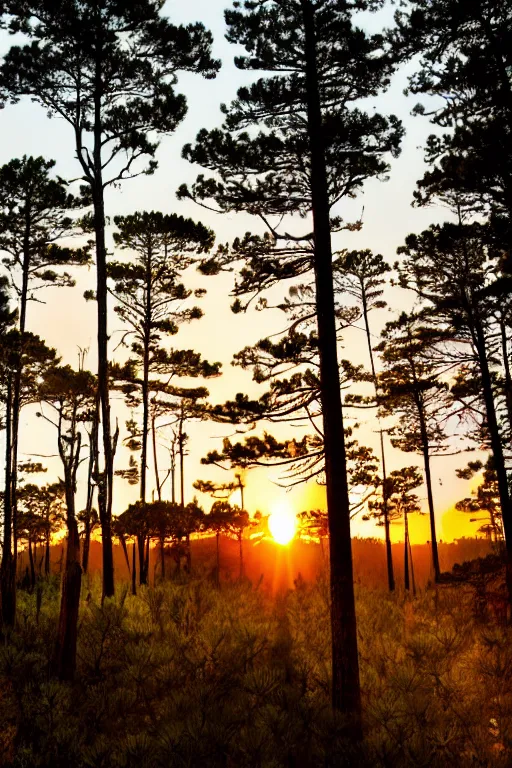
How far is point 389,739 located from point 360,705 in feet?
4.13

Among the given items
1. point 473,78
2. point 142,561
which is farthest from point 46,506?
point 473,78

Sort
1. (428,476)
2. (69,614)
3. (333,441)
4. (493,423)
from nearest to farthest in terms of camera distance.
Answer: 1. (333,441)
2. (69,614)
3. (493,423)
4. (428,476)

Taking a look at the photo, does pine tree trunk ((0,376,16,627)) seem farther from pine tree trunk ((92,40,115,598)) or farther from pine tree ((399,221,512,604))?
pine tree ((399,221,512,604))

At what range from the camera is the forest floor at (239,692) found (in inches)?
243

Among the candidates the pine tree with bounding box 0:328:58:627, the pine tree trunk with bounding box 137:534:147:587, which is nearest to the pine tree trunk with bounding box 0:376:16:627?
the pine tree with bounding box 0:328:58:627

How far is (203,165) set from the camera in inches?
366

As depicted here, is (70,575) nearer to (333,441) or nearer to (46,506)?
(333,441)

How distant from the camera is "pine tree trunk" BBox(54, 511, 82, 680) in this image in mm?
8641

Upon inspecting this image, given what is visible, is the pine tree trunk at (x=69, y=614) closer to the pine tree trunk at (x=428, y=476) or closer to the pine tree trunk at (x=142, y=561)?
the pine tree trunk at (x=142, y=561)

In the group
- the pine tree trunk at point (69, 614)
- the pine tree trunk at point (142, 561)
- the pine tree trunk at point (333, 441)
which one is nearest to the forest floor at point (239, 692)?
the pine tree trunk at point (69, 614)

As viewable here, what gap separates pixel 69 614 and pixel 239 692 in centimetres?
318

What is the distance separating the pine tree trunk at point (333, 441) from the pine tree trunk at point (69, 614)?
14.0 ft

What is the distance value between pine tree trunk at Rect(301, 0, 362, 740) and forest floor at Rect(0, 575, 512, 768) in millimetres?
467

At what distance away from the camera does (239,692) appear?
7.85 meters
